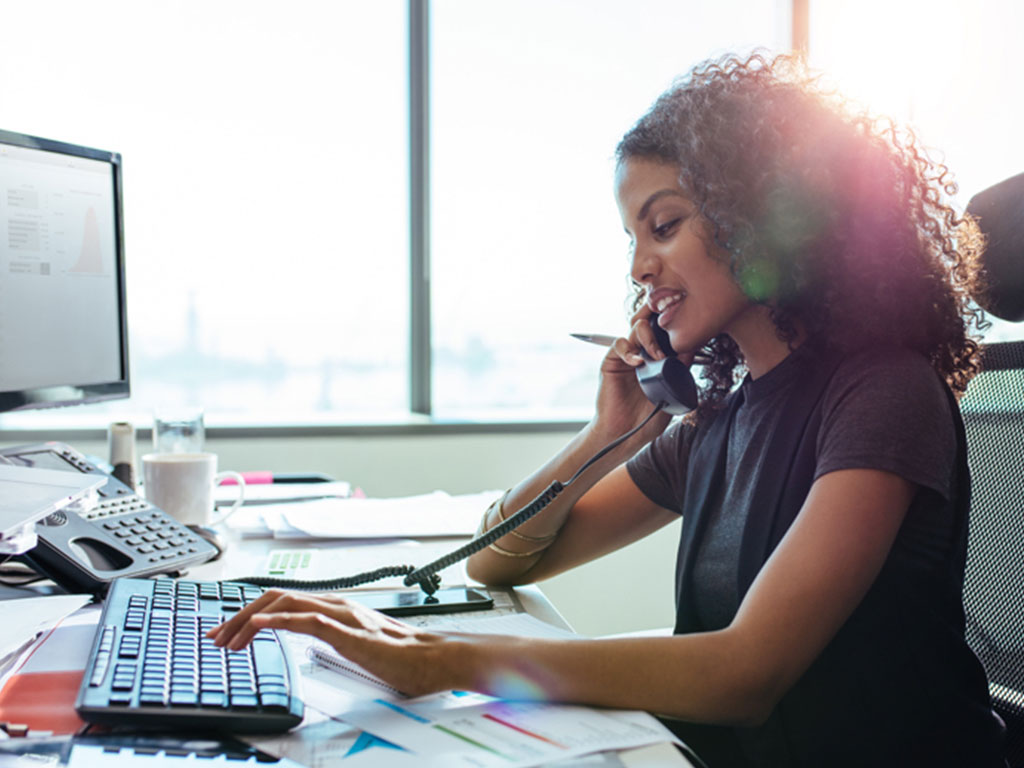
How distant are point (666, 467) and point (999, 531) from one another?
0.42 m

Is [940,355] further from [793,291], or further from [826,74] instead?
[826,74]

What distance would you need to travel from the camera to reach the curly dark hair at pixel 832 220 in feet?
3.11

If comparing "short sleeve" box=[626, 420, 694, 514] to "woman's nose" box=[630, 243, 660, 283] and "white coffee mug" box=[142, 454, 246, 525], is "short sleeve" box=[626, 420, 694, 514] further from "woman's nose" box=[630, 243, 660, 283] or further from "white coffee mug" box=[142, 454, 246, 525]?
"white coffee mug" box=[142, 454, 246, 525]

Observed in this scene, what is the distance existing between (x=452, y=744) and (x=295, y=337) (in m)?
2.36

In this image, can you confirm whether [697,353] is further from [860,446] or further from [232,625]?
[232,625]

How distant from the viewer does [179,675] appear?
627 millimetres

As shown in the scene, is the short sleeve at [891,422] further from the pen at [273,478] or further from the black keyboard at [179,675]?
the pen at [273,478]

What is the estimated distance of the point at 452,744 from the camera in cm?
59

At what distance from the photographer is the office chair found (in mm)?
941

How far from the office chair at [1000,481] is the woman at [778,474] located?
4 cm

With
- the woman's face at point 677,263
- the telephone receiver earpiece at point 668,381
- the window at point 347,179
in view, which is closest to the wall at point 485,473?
the window at point 347,179

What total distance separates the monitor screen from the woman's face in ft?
2.49

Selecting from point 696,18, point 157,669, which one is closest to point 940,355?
point 157,669

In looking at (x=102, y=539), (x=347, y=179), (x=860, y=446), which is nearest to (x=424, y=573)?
(x=102, y=539)
